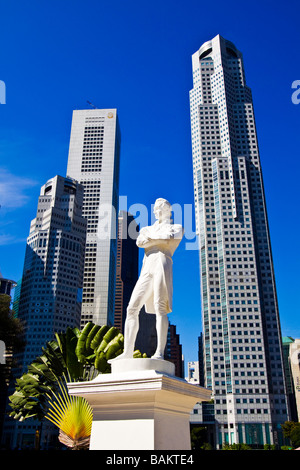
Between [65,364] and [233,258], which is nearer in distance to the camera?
[65,364]

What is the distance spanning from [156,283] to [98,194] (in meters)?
168

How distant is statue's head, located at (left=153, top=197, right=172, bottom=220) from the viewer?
8.90m

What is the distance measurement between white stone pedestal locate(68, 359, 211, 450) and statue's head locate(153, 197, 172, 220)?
10.7 feet

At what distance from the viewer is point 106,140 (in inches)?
7018

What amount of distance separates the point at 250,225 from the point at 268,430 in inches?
2320

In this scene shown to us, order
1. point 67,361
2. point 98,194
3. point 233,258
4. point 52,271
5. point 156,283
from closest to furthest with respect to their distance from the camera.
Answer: point 156,283 < point 67,361 < point 233,258 < point 52,271 < point 98,194

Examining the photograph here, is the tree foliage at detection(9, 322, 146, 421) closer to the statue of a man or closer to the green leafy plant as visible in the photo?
the green leafy plant

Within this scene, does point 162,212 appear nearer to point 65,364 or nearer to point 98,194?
point 65,364

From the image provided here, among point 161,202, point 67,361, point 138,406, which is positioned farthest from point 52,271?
point 138,406

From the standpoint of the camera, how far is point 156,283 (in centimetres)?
804

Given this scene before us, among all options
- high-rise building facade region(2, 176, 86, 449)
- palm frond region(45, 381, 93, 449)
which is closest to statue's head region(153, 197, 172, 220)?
palm frond region(45, 381, 93, 449)

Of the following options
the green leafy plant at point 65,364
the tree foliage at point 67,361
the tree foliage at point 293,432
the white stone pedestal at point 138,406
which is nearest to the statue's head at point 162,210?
the white stone pedestal at point 138,406
